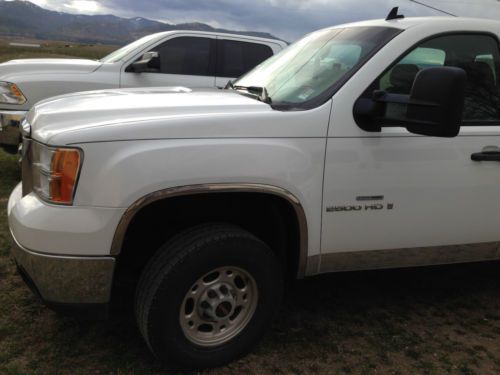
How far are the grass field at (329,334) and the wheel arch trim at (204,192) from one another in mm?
739

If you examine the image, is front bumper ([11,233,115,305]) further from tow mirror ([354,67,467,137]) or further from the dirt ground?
tow mirror ([354,67,467,137])

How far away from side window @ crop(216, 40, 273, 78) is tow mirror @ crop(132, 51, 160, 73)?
1.03m

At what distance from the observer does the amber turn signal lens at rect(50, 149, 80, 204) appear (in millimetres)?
2314

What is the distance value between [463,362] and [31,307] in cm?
275

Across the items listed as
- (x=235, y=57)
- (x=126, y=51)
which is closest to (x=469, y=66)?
(x=235, y=57)

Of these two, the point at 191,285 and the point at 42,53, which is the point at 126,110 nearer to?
the point at 191,285

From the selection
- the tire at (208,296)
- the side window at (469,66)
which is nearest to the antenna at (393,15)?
the side window at (469,66)

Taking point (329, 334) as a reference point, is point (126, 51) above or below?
above

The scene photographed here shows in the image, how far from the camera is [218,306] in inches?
105

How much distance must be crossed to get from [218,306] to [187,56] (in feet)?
16.6

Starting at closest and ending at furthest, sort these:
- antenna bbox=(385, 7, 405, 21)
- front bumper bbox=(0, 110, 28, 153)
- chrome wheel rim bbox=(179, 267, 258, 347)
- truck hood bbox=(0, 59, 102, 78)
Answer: chrome wheel rim bbox=(179, 267, 258, 347) < antenna bbox=(385, 7, 405, 21) < front bumper bbox=(0, 110, 28, 153) < truck hood bbox=(0, 59, 102, 78)

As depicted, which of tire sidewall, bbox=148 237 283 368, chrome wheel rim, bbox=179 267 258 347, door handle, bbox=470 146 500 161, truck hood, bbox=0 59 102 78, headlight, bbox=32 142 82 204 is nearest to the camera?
headlight, bbox=32 142 82 204

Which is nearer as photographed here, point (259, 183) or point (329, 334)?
point (259, 183)

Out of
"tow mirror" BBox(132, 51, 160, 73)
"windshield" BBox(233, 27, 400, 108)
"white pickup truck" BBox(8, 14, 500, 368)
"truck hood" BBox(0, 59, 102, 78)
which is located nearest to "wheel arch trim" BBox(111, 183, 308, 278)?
"white pickup truck" BBox(8, 14, 500, 368)
